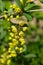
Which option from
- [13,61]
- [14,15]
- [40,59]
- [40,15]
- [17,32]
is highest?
[14,15]

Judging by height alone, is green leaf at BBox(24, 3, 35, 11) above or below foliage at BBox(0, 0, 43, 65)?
above

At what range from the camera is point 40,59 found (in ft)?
7.69

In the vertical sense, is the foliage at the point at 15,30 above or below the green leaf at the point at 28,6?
below

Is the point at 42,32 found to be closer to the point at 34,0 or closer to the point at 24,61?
the point at 24,61

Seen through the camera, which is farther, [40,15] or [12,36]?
[40,15]

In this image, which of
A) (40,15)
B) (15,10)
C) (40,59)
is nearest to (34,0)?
(15,10)

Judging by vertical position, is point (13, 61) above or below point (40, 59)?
above

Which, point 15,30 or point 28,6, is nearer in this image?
point 28,6

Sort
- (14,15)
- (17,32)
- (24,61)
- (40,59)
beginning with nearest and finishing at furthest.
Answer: (14,15) → (17,32) → (24,61) → (40,59)

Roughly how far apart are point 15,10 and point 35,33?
1548 millimetres

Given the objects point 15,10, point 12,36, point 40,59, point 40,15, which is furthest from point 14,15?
point 40,15

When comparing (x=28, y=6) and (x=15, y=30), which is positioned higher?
(x=28, y=6)

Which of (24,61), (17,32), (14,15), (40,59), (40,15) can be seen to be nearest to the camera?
(14,15)

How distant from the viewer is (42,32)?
2816 millimetres
